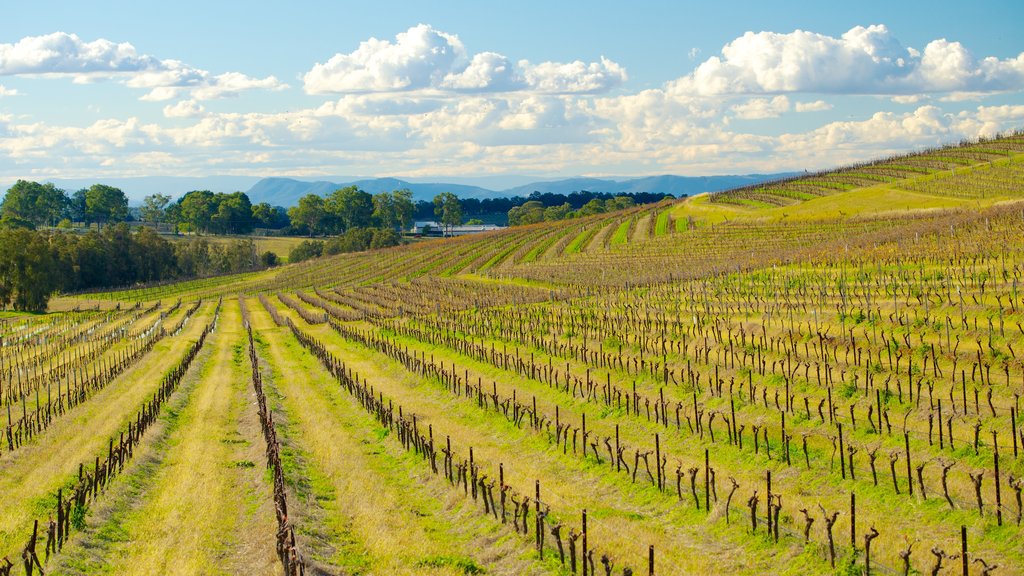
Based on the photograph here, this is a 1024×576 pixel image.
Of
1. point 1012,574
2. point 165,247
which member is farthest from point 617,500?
point 165,247

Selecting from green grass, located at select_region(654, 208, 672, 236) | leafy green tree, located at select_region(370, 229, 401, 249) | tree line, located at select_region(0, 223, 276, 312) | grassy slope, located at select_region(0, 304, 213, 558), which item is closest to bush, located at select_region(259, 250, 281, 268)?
tree line, located at select_region(0, 223, 276, 312)

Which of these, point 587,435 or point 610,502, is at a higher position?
point 587,435

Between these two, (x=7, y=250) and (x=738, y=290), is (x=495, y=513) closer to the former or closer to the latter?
(x=738, y=290)

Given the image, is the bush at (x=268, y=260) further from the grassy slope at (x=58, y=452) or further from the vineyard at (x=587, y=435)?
the grassy slope at (x=58, y=452)

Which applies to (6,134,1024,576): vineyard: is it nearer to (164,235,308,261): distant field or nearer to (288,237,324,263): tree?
(288,237,324,263): tree

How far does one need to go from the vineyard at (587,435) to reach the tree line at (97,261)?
41430mm

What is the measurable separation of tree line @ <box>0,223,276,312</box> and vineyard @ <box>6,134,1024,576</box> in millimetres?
41430

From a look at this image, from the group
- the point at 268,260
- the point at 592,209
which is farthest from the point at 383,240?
the point at 592,209

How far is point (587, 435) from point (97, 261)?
394ft

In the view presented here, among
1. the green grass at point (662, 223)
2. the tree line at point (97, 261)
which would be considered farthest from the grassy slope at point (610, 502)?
the tree line at point (97, 261)

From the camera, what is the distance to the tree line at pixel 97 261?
10119cm

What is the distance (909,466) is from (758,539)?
13.5ft

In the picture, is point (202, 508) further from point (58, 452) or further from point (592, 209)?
point (592, 209)

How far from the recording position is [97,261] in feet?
423
